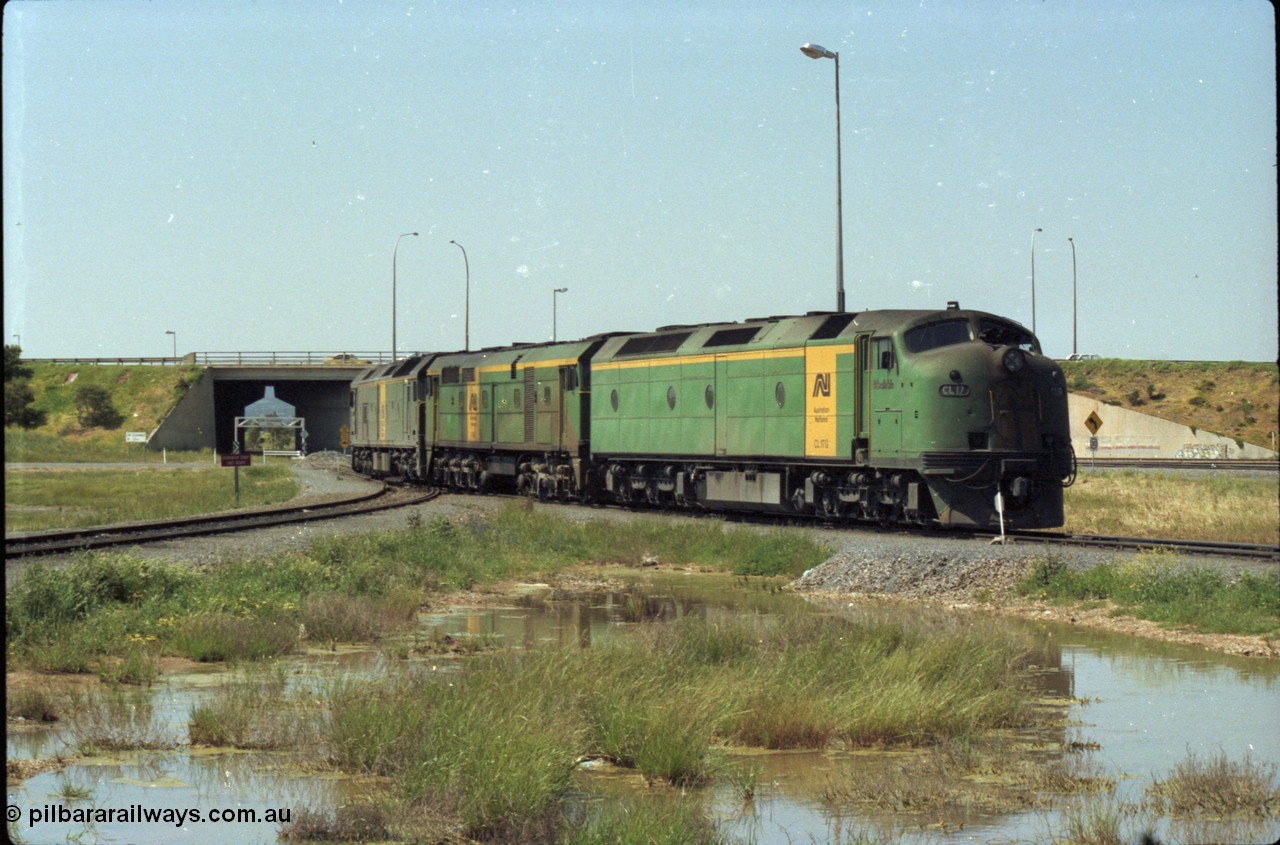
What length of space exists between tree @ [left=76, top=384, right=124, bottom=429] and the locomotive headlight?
8777 cm

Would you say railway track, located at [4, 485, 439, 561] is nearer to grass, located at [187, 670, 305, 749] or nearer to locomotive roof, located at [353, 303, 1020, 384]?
locomotive roof, located at [353, 303, 1020, 384]

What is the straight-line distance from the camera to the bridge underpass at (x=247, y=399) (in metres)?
95.6

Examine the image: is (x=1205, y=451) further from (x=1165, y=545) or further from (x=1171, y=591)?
(x=1171, y=591)

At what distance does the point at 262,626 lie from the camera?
56.5 ft

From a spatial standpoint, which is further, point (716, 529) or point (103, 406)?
point (103, 406)

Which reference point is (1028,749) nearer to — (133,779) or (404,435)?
(133,779)

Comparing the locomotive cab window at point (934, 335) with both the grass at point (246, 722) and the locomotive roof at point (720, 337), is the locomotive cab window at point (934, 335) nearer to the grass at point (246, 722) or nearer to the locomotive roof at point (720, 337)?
the locomotive roof at point (720, 337)

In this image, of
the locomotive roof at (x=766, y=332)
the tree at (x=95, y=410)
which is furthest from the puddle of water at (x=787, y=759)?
the tree at (x=95, y=410)

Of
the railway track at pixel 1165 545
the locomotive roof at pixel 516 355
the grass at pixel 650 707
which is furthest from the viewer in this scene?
the locomotive roof at pixel 516 355

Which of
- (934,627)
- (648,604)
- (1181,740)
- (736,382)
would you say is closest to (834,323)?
(736,382)

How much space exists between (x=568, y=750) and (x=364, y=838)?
7.22ft

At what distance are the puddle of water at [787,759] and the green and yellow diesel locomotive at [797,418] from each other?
7638 mm

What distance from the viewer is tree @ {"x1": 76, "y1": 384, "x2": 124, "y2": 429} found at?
101312mm

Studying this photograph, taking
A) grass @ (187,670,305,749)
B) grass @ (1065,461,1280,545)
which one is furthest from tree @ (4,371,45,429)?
grass @ (187,670,305,749)
